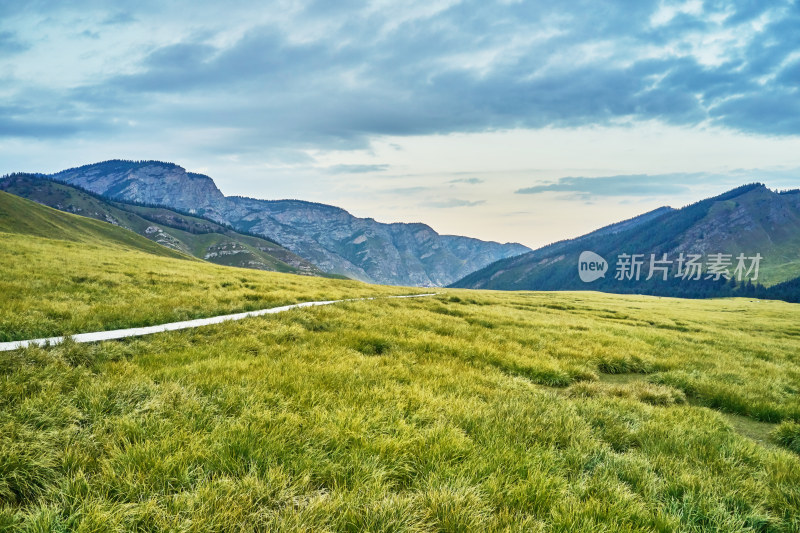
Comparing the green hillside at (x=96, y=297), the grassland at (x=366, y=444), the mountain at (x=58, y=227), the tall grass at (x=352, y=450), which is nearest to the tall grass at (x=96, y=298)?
the green hillside at (x=96, y=297)

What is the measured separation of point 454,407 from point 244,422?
347cm

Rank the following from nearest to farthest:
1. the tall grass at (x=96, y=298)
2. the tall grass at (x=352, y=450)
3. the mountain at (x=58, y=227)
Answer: the tall grass at (x=352, y=450), the tall grass at (x=96, y=298), the mountain at (x=58, y=227)

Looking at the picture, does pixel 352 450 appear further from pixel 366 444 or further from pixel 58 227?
pixel 58 227

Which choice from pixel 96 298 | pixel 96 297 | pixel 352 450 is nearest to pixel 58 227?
pixel 96 297

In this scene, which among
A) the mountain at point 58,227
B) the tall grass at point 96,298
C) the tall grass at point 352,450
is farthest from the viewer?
the mountain at point 58,227

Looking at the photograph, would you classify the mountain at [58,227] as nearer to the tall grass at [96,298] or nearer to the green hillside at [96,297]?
the green hillside at [96,297]

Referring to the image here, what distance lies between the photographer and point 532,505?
381 centimetres

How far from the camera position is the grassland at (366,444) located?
3400 mm

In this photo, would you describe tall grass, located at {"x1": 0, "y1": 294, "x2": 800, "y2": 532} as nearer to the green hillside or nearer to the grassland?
the grassland

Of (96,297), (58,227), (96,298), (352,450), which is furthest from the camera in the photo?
(58,227)

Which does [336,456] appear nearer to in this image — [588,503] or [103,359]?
[588,503]

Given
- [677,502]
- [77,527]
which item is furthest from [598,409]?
[77,527]

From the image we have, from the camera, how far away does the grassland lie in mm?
3400

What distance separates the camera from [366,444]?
4.65 m
